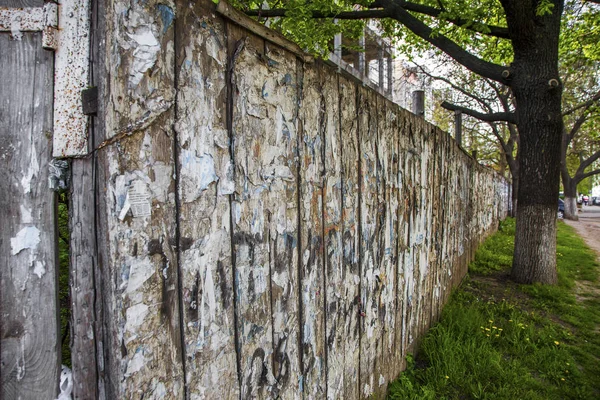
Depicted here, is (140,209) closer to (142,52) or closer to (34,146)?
(34,146)

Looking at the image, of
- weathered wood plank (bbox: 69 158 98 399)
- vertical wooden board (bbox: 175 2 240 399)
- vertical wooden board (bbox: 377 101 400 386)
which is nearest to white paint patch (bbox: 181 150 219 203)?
vertical wooden board (bbox: 175 2 240 399)

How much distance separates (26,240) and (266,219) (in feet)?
2.44

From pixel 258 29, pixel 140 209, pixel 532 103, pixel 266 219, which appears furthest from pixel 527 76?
pixel 140 209

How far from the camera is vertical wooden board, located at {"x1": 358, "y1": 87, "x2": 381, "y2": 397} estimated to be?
6.89ft

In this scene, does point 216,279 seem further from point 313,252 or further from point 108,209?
point 313,252

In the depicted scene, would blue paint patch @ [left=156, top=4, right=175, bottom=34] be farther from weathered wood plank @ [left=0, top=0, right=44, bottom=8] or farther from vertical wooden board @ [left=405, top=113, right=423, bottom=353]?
vertical wooden board @ [left=405, top=113, right=423, bottom=353]

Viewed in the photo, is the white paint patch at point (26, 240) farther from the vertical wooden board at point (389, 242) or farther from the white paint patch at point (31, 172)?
the vertical wooden board at point (389, 242)

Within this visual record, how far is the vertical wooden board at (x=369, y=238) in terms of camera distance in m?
2.10

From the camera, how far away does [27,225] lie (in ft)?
3.08

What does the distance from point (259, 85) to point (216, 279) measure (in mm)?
730

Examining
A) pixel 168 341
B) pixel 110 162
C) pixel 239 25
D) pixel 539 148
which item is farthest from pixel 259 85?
pixel 539 148

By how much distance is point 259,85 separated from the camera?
4.33ft

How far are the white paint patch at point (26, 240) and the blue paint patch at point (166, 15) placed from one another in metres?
0.67

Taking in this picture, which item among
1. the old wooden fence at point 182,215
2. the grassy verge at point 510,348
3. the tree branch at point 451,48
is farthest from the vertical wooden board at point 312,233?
the tree branch at point 451,48
